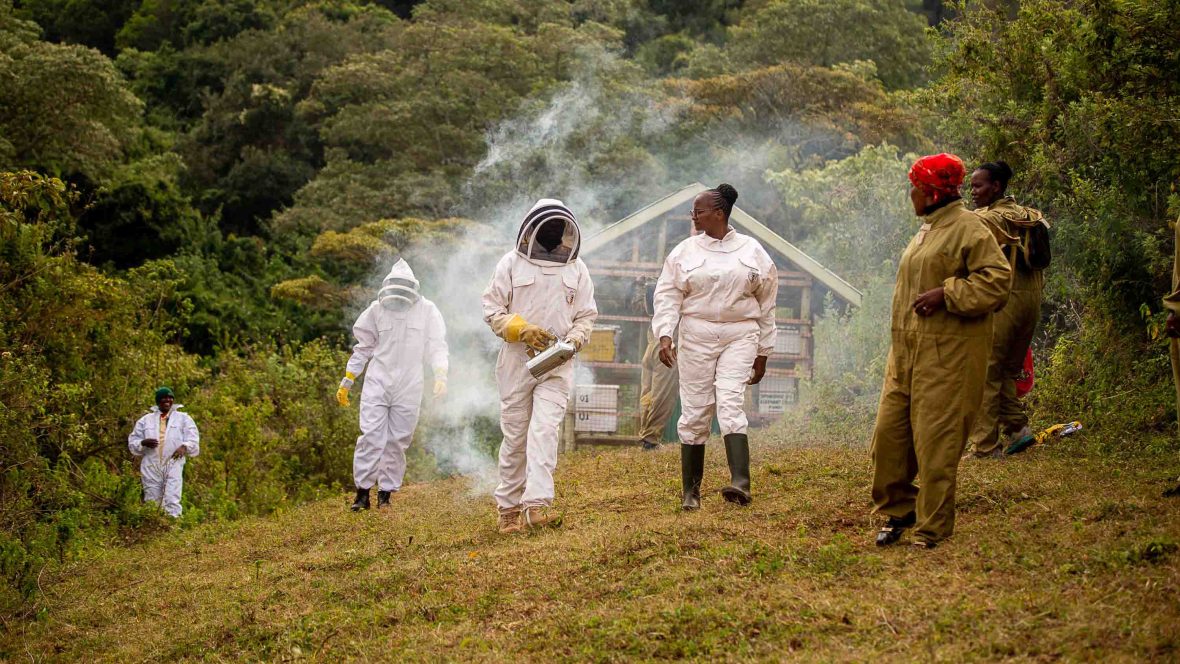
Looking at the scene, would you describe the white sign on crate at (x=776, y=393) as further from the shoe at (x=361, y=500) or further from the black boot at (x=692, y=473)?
the black boot at (x=692, y=473)

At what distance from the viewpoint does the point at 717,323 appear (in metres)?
8.22

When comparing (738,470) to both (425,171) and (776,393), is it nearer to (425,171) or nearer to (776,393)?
(776,393)

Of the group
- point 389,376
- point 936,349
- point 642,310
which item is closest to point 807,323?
point 642,310

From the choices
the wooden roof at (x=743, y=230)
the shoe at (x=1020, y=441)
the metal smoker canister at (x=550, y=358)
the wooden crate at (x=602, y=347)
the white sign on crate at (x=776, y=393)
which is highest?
the wooden roof at (x=743, y=230)

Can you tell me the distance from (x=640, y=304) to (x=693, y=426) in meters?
11.4

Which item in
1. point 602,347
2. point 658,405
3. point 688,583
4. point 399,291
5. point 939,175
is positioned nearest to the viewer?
point 688,583

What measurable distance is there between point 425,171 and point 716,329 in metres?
22.4

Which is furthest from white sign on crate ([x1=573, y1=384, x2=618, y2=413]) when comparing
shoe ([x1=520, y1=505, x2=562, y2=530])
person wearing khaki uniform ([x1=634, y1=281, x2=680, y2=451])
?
shoe ([x1=520, y1=505, x2=562, y2=530])

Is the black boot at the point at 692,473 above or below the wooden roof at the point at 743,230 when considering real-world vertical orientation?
below

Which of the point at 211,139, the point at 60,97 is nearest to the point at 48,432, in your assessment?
the point at 60,97

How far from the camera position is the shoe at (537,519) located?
8.39 metres

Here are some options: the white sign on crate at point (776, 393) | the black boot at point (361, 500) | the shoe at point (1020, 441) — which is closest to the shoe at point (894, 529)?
the shoe at point (1020, 441)

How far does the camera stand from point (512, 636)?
6027 millimetres

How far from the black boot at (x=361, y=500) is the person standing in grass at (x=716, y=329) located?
3767 millimetres
